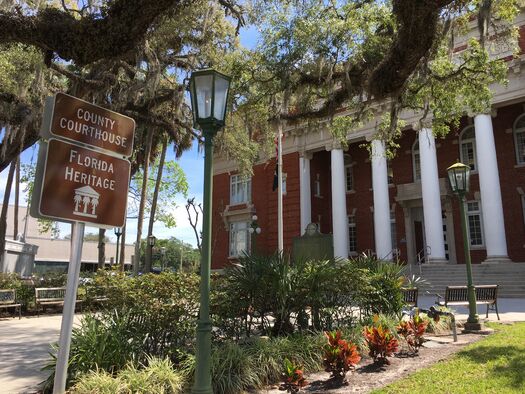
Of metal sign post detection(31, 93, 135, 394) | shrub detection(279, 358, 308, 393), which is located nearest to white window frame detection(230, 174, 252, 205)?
shrub detection(279, 358, 308, 393)

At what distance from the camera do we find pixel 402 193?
28.8m

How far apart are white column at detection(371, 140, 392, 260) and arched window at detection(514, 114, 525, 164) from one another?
7224 millimetres

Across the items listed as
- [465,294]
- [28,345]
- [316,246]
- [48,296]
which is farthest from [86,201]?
[48,296]

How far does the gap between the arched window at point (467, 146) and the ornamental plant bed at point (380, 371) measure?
68.4ft

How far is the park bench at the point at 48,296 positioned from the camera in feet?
48.1

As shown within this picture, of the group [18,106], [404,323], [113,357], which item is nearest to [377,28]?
[404,323]

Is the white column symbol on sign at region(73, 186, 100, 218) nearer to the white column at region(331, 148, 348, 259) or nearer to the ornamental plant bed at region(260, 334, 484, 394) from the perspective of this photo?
the ornamental plant bed at region(260, 334, 484, 394)

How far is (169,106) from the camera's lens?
19.2m

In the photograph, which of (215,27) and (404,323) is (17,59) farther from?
(404,323)

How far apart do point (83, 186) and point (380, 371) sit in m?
5.01

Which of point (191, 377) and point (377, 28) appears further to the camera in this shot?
point (377, 28)

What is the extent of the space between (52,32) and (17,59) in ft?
27.3

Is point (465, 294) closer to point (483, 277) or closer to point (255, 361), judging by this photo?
point (255, 361)

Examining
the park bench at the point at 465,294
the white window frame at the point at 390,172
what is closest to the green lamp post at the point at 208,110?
the park bench at the point at 465,294
